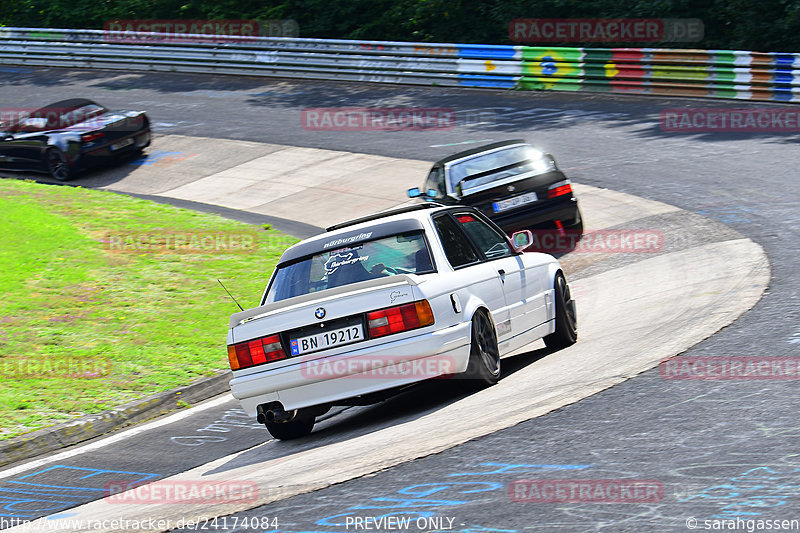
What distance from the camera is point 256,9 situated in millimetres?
39531

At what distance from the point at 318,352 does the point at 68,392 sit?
3.86 metres

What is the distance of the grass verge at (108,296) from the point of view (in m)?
9.98

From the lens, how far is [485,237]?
348 inches

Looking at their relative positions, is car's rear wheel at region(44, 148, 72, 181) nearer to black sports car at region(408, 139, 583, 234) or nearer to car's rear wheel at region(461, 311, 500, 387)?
black sports car at region(408, 139, 583, 234)

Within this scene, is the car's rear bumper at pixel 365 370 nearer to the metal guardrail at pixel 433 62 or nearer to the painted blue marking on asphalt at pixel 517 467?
the painted blue marking on asphalt at pixel 517 467

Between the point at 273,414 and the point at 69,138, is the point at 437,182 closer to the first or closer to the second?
the point at 273,414

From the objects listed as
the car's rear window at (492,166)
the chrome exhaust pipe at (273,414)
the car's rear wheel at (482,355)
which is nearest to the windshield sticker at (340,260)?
the car's rear wheel at (482,355)

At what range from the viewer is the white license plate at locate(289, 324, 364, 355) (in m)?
6.98

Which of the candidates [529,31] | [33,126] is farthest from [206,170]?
[529,31]

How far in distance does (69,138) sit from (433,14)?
16.0 meters

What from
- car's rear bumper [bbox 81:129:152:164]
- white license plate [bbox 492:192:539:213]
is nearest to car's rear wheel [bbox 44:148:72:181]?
car's rear bumper [bbox 81:129:152:164]

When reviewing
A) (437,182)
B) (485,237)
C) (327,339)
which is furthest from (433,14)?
(327,339)

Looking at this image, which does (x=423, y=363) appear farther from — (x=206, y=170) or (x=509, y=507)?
(x=206, y=170)

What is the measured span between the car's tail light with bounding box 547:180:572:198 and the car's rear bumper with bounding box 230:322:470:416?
707 cm
